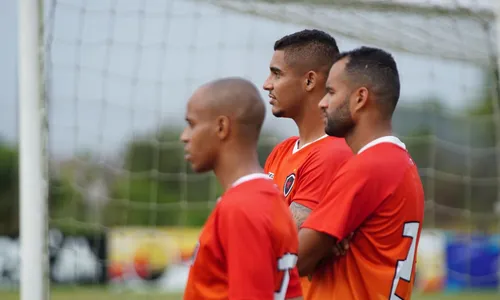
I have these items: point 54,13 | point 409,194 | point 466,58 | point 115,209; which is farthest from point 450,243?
point 409,194

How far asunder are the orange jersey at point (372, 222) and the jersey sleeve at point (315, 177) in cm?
17

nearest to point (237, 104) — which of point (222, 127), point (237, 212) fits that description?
point (222, 127)

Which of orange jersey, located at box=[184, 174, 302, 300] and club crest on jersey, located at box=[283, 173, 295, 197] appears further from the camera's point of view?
club crest on jersey, located at box=[283, 173, 295, 197]

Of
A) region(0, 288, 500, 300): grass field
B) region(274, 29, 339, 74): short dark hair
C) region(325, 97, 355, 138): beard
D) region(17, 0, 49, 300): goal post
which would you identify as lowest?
region(0, 288, 500, 300): grass field

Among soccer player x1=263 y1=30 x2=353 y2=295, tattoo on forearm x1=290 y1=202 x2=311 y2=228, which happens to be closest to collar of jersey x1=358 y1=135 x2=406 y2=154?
soccer player x1=263 y1=30 x2=353 y2=295

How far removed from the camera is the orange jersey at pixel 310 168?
3.70m

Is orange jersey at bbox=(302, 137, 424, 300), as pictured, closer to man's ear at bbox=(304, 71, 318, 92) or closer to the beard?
the beard

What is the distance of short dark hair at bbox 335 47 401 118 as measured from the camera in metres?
3.66

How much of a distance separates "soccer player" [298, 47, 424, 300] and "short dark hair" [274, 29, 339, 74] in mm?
300

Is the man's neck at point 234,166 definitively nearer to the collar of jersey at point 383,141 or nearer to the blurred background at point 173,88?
the collar of jersey at point 383,141

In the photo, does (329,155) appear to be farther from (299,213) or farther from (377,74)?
(377,74)

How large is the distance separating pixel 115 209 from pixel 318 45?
27.4 m

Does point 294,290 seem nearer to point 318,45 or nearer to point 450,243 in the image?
point 318,45

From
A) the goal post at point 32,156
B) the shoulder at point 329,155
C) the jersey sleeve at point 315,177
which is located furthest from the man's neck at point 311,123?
the goal post at point 32,156
